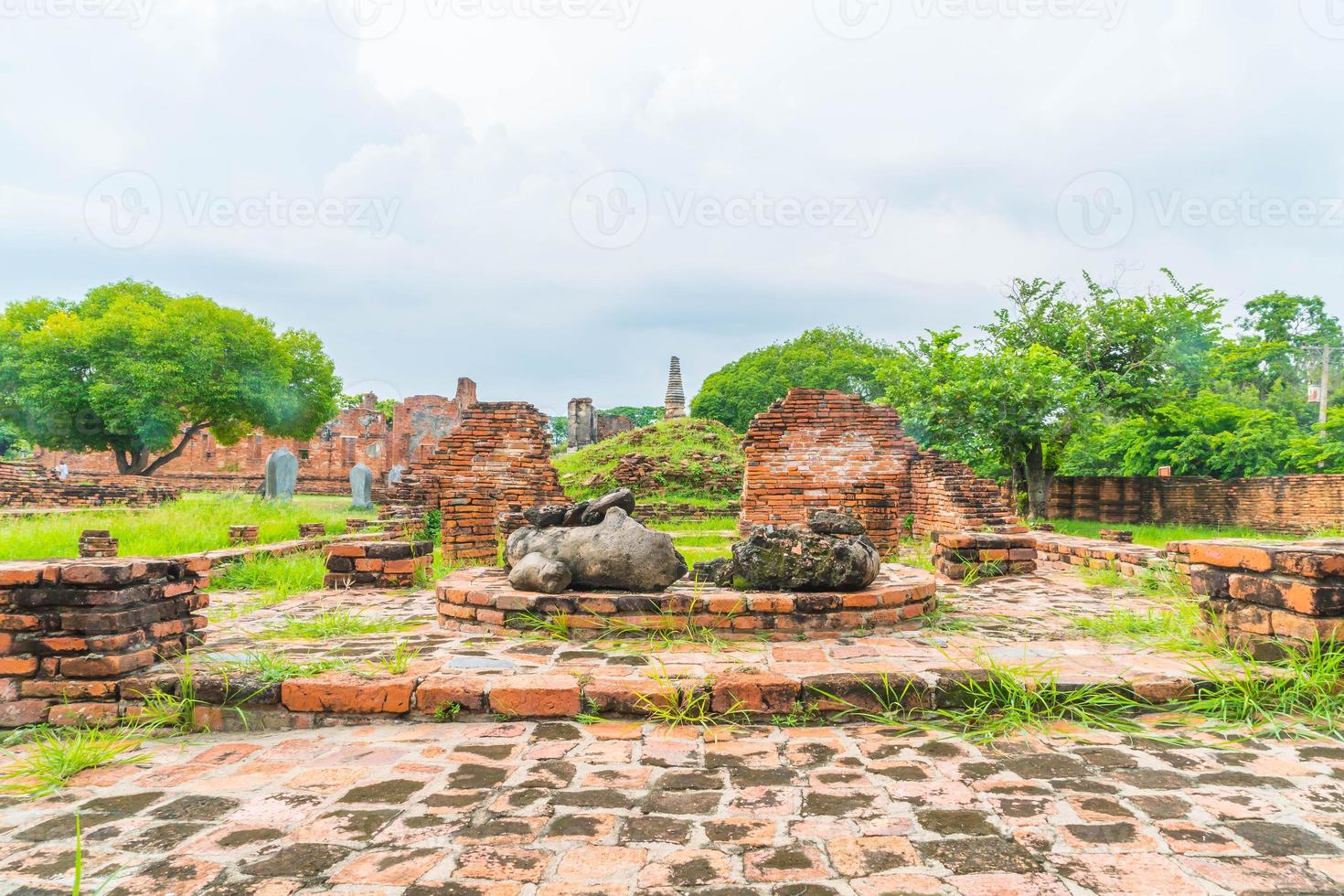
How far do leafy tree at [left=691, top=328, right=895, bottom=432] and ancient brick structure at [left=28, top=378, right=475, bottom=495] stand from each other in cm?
1367

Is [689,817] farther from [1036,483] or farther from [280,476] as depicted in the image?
[280,476]

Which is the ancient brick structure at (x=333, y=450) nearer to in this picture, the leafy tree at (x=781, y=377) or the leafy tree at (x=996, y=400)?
the leafy tree at (x=781, y=377)

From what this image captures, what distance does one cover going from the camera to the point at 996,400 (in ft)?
49.9

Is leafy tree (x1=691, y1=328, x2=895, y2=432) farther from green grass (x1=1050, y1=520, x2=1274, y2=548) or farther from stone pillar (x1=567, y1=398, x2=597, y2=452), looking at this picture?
green grass (x1=1050, y1=520, x2=1274, y2=548)

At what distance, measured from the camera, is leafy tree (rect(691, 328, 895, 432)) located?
37.7 meters

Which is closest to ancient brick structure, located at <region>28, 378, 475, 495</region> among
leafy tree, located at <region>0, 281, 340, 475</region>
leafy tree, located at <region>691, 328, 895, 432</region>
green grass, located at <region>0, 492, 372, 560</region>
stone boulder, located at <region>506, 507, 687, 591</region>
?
leafy tree, located at <region>0, 281, 340, 475</region>

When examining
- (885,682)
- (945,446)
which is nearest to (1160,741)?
(885,682)

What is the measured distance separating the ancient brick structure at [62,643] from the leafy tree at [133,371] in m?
19.4

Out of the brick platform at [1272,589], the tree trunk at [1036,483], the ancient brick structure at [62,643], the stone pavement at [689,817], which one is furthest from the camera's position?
the tree trunk at [1036,483]

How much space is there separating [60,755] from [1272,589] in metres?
5.13

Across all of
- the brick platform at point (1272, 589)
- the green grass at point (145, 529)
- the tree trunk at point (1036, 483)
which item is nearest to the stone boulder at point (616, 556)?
the brick platform at point (1272, 589)

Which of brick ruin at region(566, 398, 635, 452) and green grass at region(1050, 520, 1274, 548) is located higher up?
brick ruin at region(566, 398, 635, 452)

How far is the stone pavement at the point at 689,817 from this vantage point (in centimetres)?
178

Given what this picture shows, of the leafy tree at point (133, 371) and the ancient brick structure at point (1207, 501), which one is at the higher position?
the leafy tree at point (133, 371)
